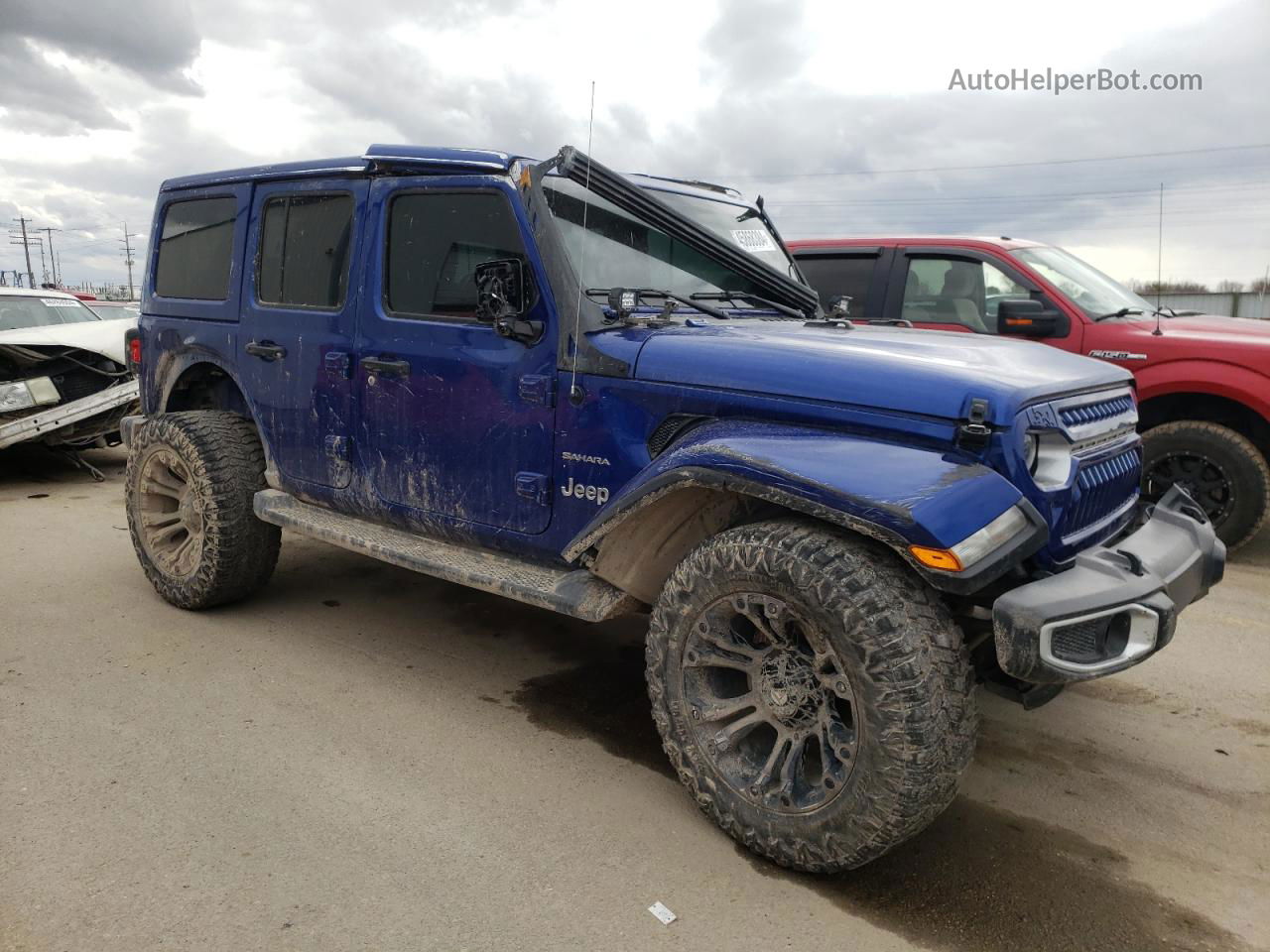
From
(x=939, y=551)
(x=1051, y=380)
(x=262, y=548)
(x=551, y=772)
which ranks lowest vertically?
(x=551, y=772)

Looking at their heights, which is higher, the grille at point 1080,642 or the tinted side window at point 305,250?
the tinted side window at point 305,250

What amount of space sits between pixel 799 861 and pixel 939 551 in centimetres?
99

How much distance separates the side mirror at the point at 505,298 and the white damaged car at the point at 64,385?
5927mm

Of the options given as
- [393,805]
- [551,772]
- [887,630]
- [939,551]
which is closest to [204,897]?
[393,805]

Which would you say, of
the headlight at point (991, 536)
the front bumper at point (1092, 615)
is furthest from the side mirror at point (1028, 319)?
the headlight at point (991, 536)

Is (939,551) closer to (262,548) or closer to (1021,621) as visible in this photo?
(1021,621)

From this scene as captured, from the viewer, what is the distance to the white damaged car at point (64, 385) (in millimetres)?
7598

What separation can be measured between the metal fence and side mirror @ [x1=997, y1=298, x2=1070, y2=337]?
22525 millimetres

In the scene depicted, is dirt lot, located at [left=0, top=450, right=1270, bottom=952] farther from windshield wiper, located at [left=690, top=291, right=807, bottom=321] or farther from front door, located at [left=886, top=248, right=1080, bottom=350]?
front door, located at [left=886, top=248, right=1080, bottom=350]

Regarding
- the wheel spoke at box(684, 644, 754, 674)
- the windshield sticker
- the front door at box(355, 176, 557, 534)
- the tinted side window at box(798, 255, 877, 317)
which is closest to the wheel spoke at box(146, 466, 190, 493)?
the front door at box(355, 176, 557, 534)

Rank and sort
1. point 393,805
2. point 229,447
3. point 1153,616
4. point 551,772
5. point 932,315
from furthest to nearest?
1. point 932,315
2. point 229,447
3. point 551,772
4. point 393,805
5. point 1153,616

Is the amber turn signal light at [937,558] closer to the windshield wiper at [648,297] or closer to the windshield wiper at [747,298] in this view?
the windshield wiper at [648,297]

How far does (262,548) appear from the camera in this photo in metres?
4.61

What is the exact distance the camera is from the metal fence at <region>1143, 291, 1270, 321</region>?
25.6m
